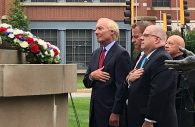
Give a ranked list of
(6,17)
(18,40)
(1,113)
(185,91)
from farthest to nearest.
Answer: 1. (6,17)
2. (185,91)
3. (18,40)
4. (1,113)

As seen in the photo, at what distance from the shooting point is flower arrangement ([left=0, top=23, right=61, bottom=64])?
6062 millimetres

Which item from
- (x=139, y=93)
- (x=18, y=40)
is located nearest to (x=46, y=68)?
(x=18, y=40)

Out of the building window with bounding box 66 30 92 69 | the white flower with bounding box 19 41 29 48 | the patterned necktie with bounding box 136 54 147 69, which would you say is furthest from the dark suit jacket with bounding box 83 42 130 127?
the building window with bounding box 66 30 92 69

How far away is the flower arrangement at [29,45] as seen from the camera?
19.9 feet

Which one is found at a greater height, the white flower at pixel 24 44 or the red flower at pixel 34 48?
the white flower at pixel 24 44

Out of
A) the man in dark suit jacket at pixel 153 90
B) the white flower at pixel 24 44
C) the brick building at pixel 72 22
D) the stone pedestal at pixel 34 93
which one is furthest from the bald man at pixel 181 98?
the brick building at pixel 72 22

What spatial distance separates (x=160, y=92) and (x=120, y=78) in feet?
3.18

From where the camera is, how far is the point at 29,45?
6098mm

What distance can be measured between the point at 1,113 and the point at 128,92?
161cm

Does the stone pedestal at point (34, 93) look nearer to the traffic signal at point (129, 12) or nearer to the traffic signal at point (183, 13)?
the traffic signal at point (129, 12)

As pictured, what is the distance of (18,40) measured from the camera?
607 centimetres

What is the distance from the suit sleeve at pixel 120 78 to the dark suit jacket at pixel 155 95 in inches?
8.1

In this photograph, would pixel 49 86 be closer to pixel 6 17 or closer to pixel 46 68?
pixel 46 68

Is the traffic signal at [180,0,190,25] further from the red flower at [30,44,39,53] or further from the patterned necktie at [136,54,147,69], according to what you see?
the red flower at [30,44,39,53]
